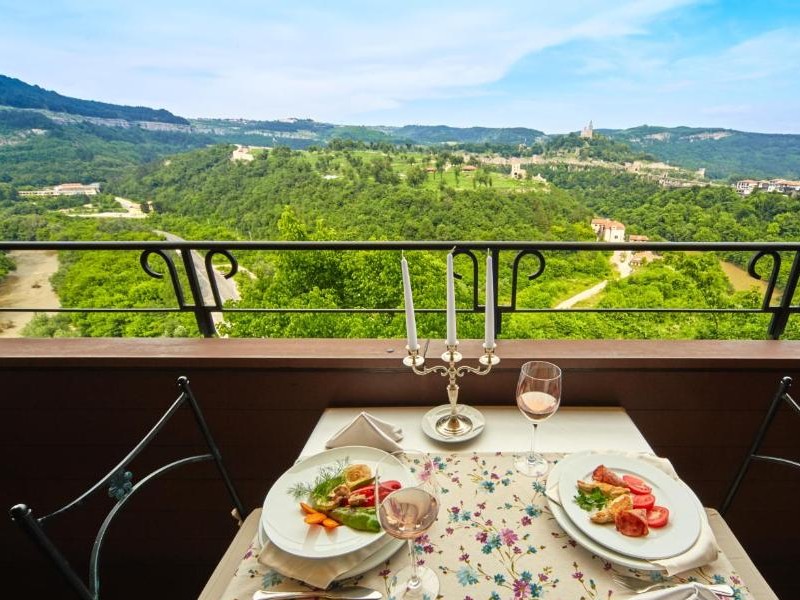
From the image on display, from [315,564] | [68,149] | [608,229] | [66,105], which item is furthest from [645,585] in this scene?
[68,149]

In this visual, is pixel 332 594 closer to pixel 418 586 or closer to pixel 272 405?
pixel 418 586

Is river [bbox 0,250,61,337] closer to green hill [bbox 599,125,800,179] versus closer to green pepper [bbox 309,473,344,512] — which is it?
green pepper [bbox 309,473,344,512]

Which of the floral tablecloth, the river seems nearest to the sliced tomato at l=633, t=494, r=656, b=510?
the floral tablecloth

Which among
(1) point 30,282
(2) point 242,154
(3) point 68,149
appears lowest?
(1) point 30,282

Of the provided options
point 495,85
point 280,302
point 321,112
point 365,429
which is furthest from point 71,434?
point 495,85

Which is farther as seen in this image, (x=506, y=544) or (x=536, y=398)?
(x=536, y=398)

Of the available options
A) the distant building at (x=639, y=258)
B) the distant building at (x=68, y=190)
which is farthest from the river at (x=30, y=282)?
the distant building at (x=639, y=258)
